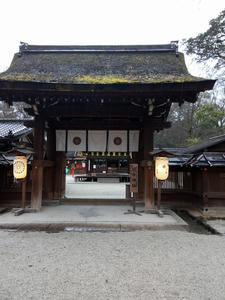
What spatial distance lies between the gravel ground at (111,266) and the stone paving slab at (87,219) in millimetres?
674

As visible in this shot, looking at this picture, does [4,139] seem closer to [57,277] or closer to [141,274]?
[57,277]

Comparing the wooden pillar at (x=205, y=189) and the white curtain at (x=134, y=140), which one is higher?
the white curtain at (x=134, y=140)

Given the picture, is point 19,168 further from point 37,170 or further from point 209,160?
point 209,160

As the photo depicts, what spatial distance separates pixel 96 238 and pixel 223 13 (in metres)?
17.1

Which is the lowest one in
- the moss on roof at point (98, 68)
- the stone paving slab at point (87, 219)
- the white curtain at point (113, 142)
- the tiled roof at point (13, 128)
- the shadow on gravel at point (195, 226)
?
the shadow on gravel at point (195, 226)

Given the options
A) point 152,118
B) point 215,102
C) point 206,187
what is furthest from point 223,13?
point 206,187

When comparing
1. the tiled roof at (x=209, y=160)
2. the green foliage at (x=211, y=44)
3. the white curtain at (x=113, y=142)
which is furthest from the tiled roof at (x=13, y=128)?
the green foliage at (x=211, y=44)

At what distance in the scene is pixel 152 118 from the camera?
6711 millimetres

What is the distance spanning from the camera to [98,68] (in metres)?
7.07

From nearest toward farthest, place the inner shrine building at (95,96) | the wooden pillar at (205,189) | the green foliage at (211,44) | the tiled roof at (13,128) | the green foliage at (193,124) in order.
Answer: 1. the inner shrine building at (95,96)
2. the wooden pillar at (205,189)
3. the tiled roof at (13,128)
4. the green foliage at (211,44)
5. the green foliage at (193,124)

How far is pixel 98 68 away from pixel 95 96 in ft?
6.61

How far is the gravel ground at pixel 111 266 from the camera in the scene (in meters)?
2.44

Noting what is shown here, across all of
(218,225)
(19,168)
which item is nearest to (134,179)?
(218,225)

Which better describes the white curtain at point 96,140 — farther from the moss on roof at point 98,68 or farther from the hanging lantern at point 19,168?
the hanging lantern at point 19,168
